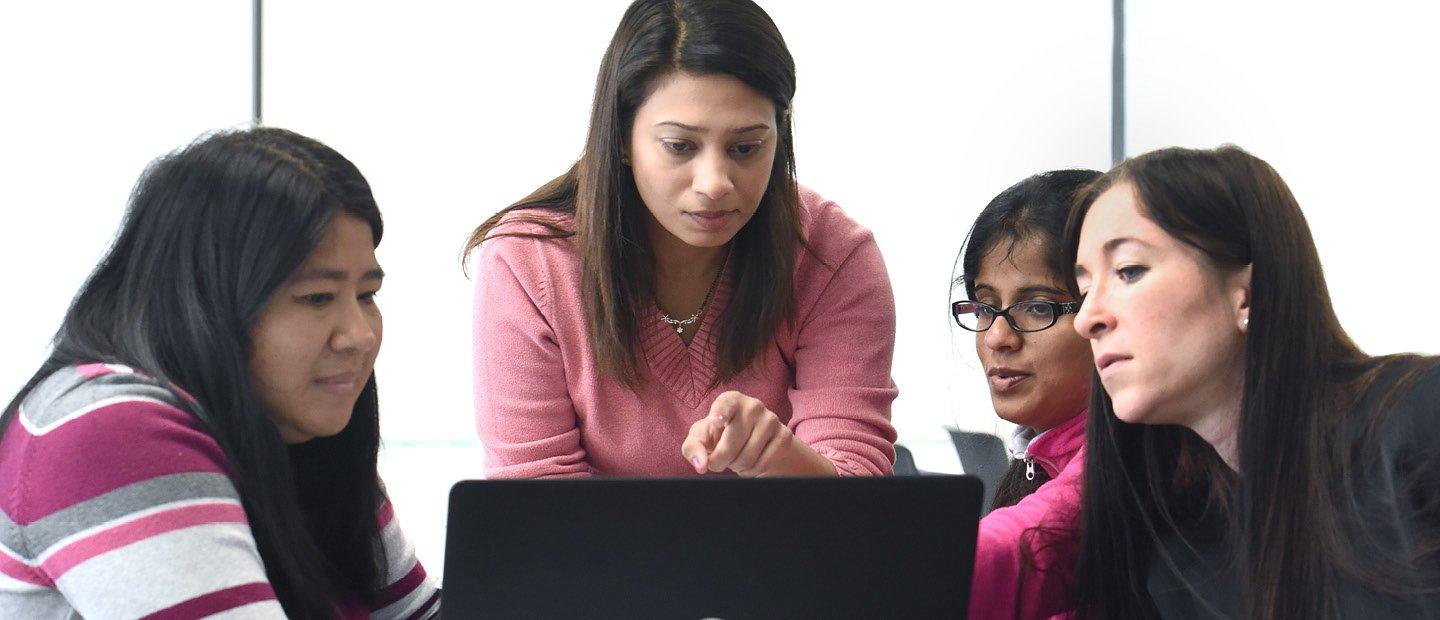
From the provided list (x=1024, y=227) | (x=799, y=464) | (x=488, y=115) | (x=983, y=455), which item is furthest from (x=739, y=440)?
(x=488, y=115)

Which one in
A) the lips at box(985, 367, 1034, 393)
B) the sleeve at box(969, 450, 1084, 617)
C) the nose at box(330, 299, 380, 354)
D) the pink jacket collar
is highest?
the nose at box(330, 299, 380, 354)

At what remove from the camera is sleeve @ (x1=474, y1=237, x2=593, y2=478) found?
170 centimetres

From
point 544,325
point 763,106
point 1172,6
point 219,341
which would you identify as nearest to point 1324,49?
point 1172,6

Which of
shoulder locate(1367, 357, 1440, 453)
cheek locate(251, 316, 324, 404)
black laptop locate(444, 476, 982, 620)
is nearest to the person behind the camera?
black laptop locate(444, 476, 982, 620)

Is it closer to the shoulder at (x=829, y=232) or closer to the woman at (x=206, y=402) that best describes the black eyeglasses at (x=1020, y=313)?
the shoulder at (x=829, y=232)

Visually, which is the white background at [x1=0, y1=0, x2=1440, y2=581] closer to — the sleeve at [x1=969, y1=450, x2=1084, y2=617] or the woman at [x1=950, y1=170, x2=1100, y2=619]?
the woman at [x1=950, y1=170, x2=1100, y2=619]

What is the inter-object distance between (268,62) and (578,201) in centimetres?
206

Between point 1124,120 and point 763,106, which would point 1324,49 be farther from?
point 763,106

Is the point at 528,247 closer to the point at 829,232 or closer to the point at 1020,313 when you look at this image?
the point at 829,232

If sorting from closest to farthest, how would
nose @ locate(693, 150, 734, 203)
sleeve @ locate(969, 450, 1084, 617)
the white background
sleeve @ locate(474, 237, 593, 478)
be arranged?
sleeve @ locate(969, 450, 1084, 617), nose @ locate(693, 150, 734, 203), sleeve @ locate(474, 237, 593, 478), the white background

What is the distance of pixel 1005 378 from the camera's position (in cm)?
165

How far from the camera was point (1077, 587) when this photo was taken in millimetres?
1350

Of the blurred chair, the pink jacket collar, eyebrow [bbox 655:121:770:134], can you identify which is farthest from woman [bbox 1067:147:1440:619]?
the blurred chair

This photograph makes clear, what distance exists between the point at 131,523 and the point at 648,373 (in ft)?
2.66
